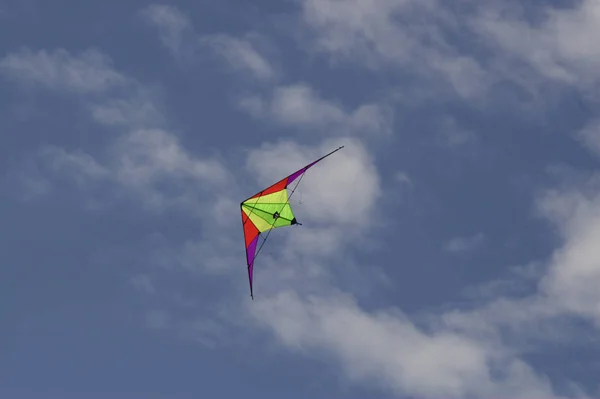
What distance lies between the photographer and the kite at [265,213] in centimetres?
5541

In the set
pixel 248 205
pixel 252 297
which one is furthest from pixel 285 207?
pixel 252 297

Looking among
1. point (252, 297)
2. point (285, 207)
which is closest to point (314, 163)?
point (285, 207)

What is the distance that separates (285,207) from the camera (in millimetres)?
56062

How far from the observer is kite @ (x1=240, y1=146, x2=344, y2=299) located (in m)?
55.4

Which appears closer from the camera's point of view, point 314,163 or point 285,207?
point 314,163

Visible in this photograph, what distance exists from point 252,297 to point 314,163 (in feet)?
30.3

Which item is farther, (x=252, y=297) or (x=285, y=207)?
(x=285, y=207)

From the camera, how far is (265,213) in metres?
56.2

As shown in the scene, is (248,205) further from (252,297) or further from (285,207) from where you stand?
(252,297)

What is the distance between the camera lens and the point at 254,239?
56656 millimetres

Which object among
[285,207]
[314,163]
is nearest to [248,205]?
[285,207]

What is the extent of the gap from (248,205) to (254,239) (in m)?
2.51

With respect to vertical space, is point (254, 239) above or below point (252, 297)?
above

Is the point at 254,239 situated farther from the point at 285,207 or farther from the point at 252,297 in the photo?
the point at 252,297
